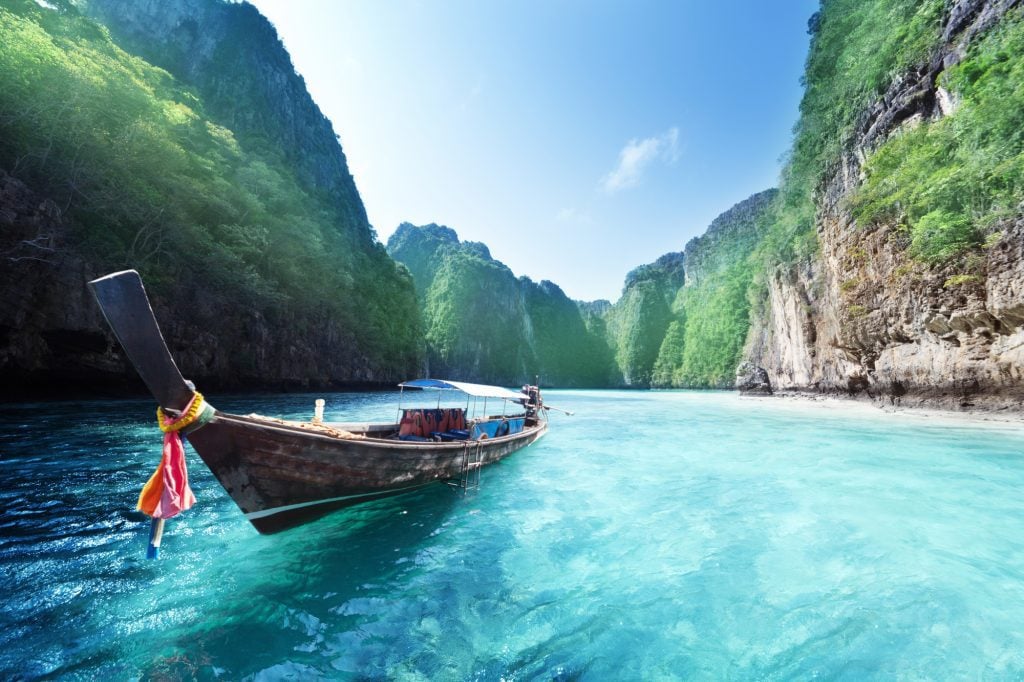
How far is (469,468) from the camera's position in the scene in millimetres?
8445

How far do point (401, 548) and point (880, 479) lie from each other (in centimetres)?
1070

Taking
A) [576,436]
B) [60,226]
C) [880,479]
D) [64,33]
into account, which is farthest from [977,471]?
[64,33]

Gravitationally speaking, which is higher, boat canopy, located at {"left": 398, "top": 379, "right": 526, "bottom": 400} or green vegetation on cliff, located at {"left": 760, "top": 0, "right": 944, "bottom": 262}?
green vegetation on cliff, located at {"left": 760, "top": 0, "right": 944, "bottom": 262}

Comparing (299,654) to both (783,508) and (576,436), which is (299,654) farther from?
(576,436)

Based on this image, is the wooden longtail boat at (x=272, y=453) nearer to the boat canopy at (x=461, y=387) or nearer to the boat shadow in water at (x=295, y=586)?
the boat shadow in water at (x=295, y=586)

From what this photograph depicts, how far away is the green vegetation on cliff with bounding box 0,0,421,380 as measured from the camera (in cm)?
1412

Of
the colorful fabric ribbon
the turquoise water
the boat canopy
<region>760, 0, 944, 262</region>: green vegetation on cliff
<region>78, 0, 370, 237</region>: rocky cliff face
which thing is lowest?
the turquoise water

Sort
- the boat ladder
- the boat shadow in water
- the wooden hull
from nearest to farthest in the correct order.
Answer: the boat shadow in water, the wooden hull, the boat ladder

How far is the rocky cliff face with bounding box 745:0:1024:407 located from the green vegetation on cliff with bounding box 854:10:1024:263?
657mm

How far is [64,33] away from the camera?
17188mm

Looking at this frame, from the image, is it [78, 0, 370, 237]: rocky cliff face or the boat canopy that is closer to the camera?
the boat canopy

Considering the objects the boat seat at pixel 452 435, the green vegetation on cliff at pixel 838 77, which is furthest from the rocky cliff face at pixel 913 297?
the boat seat at pixel 452 435

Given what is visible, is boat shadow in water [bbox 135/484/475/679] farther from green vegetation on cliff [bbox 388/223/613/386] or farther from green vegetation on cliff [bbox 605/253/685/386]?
green vegetation on cliff [bbox 605/253/685/386]

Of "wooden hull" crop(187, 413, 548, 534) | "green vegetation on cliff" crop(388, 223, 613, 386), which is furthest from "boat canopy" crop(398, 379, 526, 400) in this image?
"green vegetation on cliff" crop(388, 223, 613, 386)
